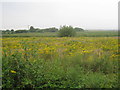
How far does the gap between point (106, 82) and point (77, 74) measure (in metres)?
0.62

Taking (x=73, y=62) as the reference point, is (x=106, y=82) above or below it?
below

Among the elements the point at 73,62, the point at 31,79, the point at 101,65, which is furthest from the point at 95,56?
the point at 31,79

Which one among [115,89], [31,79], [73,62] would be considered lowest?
[115,89]

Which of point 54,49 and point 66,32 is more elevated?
point 66,32

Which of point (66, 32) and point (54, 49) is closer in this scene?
point (54, 49)

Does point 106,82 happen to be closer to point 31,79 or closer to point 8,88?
point 31,79

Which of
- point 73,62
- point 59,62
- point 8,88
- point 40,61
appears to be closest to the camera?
point 8,88

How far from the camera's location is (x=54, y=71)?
287cm

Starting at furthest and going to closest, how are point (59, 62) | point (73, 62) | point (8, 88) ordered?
point (73, 62) → point (59, 62) → point (8, 88)

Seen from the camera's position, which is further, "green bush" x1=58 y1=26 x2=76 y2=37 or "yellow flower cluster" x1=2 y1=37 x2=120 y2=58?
"green bush" x1=58 y1=26 x2=76 y2=37

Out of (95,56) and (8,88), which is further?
(95,56)

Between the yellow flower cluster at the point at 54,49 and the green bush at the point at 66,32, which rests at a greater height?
the green bush at the point at 66,32

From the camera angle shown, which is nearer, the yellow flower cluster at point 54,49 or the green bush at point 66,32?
the yellow flower cluster at point 54,49

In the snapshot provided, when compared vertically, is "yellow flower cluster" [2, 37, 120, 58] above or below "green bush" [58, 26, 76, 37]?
below
